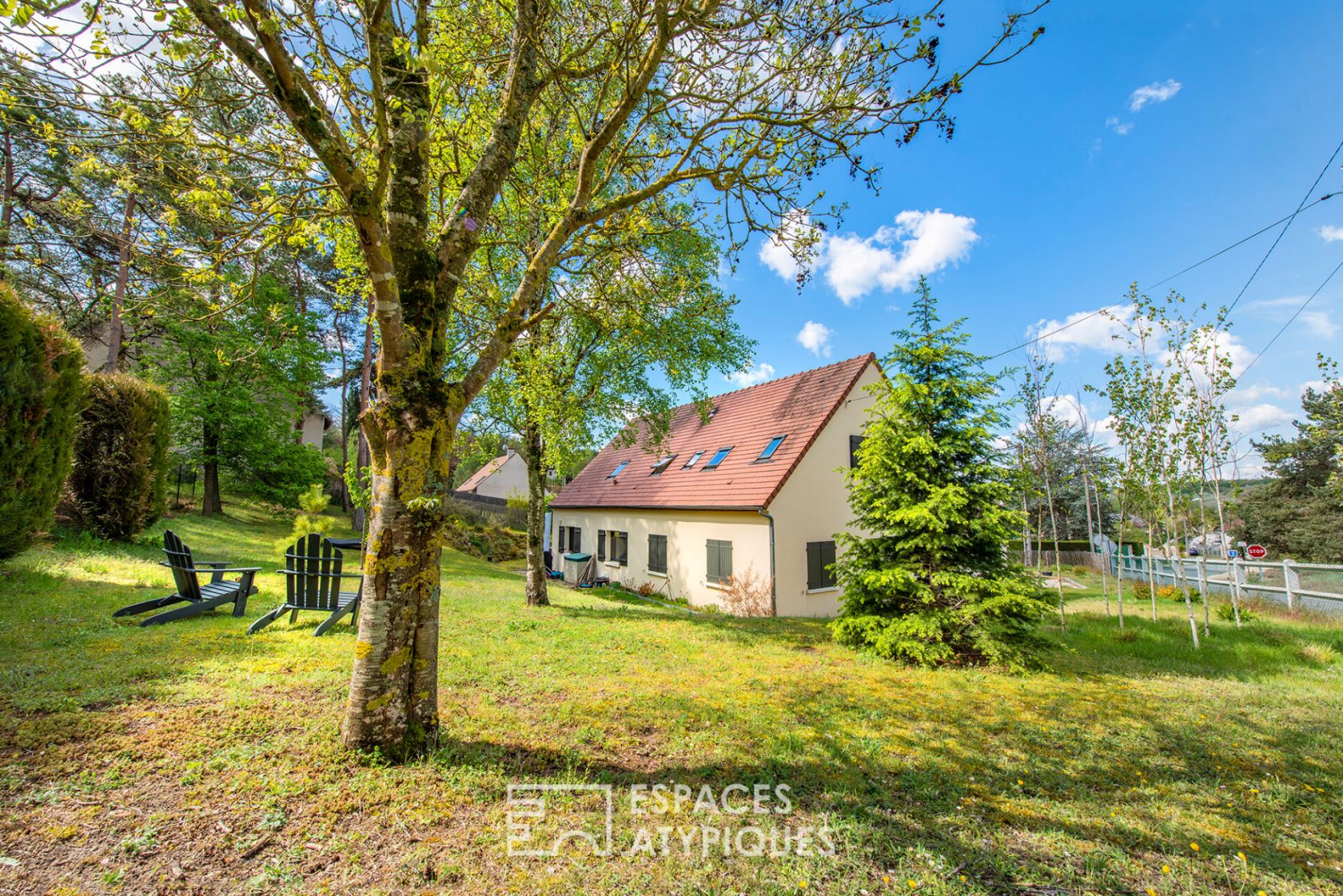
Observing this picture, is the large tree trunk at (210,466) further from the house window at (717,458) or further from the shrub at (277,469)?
the house window at (717,458)

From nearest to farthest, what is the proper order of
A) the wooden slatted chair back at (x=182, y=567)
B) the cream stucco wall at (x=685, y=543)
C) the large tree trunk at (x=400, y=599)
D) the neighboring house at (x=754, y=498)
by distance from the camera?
the large tree trunk at (x=400, y=599) → the wooden slatted chair back at (x=182, y=567) → the neighboring house at (x=754, y=498) → the cream stucco wall at (x=685, y=543)

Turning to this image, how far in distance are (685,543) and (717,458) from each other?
2.83 meters

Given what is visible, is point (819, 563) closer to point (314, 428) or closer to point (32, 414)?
point (32, 414)

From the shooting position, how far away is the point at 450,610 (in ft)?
27.5

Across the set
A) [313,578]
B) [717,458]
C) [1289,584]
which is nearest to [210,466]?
[313,578]

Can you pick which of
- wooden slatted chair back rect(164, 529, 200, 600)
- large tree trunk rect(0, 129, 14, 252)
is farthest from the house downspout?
large tree trunk rect(0, 129, 14, 252)

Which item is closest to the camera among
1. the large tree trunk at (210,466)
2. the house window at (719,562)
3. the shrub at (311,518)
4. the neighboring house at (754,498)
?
the neighboring house at (754,498)

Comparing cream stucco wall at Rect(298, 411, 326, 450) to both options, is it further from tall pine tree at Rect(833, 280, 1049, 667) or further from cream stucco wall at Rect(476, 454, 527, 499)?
tall pine tree at Rect(833, 280, 1049, 667)

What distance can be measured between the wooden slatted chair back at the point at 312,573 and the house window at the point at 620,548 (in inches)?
483

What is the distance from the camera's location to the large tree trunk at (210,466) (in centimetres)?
1777

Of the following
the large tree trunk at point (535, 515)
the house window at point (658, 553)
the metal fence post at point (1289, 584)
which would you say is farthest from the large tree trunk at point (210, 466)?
the metal fence post at point (1289, 584)

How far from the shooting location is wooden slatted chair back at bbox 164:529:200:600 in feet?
18.8

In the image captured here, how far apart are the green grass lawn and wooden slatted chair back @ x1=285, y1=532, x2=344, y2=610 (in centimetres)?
38

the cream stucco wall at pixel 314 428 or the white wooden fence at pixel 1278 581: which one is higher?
the cream stucco wall at pixel 314 428
